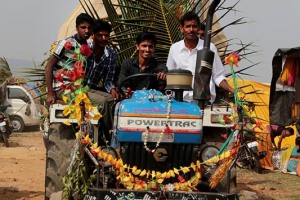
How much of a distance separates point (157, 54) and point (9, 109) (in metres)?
15.5

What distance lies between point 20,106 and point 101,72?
18079 millimetres

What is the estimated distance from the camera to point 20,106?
2445 cm

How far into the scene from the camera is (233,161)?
5230 millimetres

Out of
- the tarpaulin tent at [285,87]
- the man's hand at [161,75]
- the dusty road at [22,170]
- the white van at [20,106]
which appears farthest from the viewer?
the white van at [20,106]

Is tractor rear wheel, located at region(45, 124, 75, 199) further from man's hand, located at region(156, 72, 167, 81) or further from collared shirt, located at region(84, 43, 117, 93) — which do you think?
man's hand, located at region(156, 72, 167, 81)

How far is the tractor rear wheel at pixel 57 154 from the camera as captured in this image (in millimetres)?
6277

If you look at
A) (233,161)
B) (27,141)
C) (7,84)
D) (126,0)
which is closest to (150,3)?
(126,0)

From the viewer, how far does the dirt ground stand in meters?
9.55

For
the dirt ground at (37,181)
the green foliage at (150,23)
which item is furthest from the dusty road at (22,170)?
Result: the green foliage at (150,23)

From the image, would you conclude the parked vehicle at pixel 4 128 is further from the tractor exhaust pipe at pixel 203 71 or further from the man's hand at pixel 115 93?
the tractor exhaust pipe at pixel 203 71

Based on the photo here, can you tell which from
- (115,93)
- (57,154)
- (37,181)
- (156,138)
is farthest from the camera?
(37,181)

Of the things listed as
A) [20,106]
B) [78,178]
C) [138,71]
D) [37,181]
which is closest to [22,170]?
[37,181]

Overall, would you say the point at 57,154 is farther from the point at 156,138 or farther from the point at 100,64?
the point at 156,138

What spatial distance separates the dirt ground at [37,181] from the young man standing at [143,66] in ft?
5.24
